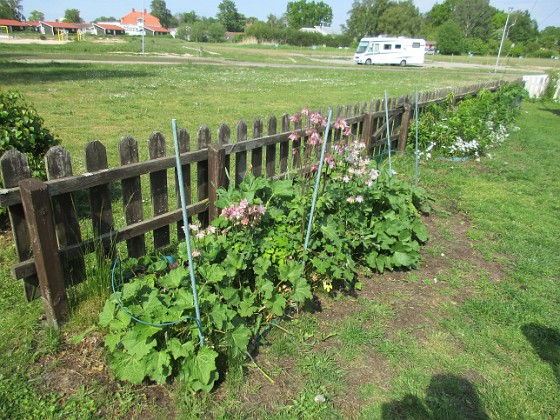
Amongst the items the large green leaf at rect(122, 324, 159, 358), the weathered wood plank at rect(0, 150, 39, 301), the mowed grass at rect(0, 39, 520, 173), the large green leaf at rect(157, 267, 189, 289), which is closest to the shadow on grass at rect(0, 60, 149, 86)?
the mowed grass at rect(0, 39, 520, 173)

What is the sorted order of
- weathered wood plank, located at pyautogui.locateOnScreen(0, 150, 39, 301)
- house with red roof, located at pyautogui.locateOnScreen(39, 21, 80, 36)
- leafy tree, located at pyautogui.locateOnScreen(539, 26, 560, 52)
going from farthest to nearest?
house with red roof, located at pyautogui.locateOnScreen(39, 21, 80, 36), leafy tree, located at pyautogui.locateOnScreen(539, 26, 560, 52), weathered wood plank, located at pyautogui.locateOnScreen(0, 150, 39, 301)

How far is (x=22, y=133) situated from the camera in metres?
3.67

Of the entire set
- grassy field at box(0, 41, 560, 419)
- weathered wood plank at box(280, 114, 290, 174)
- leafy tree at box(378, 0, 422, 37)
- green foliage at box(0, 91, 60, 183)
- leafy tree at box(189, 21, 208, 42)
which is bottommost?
grassy field at box(0, 41, 560, 419)

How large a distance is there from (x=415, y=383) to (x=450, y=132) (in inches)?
244

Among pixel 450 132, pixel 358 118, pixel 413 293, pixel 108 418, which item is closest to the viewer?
pixel 108 418

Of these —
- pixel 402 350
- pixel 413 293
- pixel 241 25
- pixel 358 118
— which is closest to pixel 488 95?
pixel 358 118

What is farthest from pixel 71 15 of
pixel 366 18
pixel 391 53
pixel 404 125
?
pixel 404 125

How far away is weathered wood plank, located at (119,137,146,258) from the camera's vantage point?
2844 mm

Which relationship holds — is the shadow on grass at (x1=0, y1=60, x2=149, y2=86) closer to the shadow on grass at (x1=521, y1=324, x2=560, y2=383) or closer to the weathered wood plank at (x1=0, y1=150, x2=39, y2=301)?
the weathered wood plank at (x1=0, y1=150, x2=39, y2=301)

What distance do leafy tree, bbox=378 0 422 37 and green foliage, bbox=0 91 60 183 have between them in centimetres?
9229

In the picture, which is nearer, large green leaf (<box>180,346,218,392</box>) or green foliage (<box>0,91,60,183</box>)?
large green leaf (<box>180,346,218,392</box>)

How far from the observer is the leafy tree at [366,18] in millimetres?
87750

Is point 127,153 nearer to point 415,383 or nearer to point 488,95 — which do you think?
point 415,383

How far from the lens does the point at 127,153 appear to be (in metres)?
2.86
